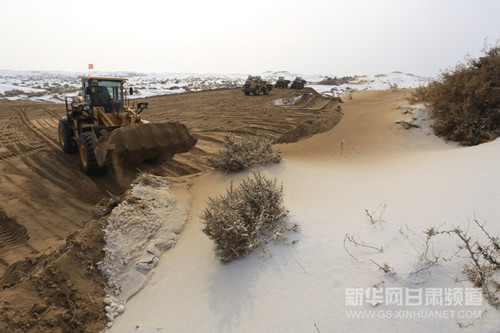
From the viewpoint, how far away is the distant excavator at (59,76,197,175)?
680 centimetres

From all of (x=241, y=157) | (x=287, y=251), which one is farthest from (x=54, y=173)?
(x=287, y=251)

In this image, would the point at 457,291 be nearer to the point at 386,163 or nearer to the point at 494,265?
the point at 494,265

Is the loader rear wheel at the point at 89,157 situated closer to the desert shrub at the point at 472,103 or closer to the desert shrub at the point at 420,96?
the desert shrub at the point at 472,103

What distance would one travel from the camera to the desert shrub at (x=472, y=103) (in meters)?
6.22

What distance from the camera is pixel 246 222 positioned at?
3541 millimetres

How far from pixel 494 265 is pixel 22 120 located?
19.1 m

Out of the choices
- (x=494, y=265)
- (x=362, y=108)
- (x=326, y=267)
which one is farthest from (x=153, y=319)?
(x=362, y=108)

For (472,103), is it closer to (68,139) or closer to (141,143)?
(141,143)

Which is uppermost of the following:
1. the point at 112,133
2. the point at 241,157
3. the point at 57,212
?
the point at 112,133

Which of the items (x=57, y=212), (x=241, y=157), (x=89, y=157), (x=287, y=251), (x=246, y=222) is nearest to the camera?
(x=287, y=251)

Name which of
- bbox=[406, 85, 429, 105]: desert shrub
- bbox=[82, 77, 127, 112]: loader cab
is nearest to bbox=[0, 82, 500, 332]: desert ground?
bbox=[406, 85, 429, 105]: desert shrub

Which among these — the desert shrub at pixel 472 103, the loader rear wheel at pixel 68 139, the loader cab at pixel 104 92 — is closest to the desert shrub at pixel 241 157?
the desert shrub at pixel 472 103

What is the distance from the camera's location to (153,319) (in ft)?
9.69

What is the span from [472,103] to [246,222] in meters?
6.48
